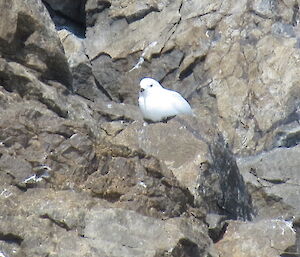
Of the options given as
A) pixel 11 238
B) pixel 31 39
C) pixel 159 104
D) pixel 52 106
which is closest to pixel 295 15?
pixel 159 104

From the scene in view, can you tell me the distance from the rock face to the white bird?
349mm

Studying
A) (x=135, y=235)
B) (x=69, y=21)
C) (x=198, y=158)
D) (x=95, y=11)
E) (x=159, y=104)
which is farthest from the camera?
(x=69, y=21)

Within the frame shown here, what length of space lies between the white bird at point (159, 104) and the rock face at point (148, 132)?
0.35 metres

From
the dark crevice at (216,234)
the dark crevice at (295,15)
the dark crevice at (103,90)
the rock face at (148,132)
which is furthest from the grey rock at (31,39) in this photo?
the dark crevice at (295,15)

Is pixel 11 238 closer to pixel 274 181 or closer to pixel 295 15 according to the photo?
pixel 274 181

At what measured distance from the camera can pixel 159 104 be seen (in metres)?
13.4

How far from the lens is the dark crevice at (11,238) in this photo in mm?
7266

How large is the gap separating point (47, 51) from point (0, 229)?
10.2 ft

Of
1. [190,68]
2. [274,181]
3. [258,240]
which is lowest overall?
[274,181]

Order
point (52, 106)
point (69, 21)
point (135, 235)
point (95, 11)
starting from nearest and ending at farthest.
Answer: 1. point (135, 235)
2. point (52, 106)
3. point (95, 11)
4. point (69, 21)

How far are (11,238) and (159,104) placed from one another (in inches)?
248

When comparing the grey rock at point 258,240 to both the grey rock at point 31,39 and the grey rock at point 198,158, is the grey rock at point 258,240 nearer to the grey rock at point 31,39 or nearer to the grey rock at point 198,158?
the grey rock at point 198,158

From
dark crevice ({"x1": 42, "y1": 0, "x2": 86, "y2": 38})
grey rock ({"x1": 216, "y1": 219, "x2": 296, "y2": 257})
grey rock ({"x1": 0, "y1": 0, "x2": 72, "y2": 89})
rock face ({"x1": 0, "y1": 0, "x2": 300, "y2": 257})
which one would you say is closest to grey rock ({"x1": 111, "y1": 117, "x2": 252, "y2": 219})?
rock face ({"x1": 0, "y1": 0, "x2": 300, "y2": 257})

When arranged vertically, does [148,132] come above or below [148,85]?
above
